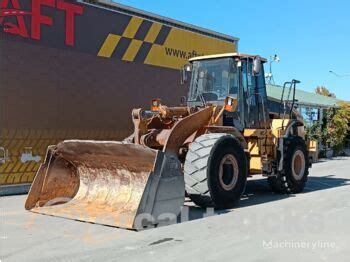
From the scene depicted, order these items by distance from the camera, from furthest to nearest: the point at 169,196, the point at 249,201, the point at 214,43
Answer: the point at 214,43, the point at 249,201, the point at 169,196

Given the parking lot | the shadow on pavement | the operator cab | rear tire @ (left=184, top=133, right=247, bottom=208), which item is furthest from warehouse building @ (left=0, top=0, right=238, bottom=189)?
rear tire @ (left=184, top=133, right=247, bottom=208)

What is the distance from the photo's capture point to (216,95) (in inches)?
409

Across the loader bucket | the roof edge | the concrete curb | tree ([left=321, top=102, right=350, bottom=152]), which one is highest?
the roof edge

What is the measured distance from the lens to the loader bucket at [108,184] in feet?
23.5

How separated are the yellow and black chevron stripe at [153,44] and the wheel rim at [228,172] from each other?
684cm

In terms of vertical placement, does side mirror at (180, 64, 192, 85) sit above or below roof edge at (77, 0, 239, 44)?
below

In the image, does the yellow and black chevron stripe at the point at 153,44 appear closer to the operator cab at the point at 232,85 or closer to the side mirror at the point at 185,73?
the side mirror at the point at 185,73

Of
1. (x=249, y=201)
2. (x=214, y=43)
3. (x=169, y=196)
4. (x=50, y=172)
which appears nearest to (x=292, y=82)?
(x=249, y=201)

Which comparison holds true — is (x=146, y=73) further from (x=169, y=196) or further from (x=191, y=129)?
(x=169, y=196)

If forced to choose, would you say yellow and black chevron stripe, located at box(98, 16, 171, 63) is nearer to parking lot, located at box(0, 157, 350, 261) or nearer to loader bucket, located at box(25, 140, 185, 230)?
loader bucket, located at box(25, 140, 185, 230)

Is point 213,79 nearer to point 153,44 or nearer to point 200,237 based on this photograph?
point 200,237

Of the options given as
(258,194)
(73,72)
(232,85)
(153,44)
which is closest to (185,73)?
(232,85)

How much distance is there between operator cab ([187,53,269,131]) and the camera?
10281 millimetres

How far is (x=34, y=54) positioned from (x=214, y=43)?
869 cm
